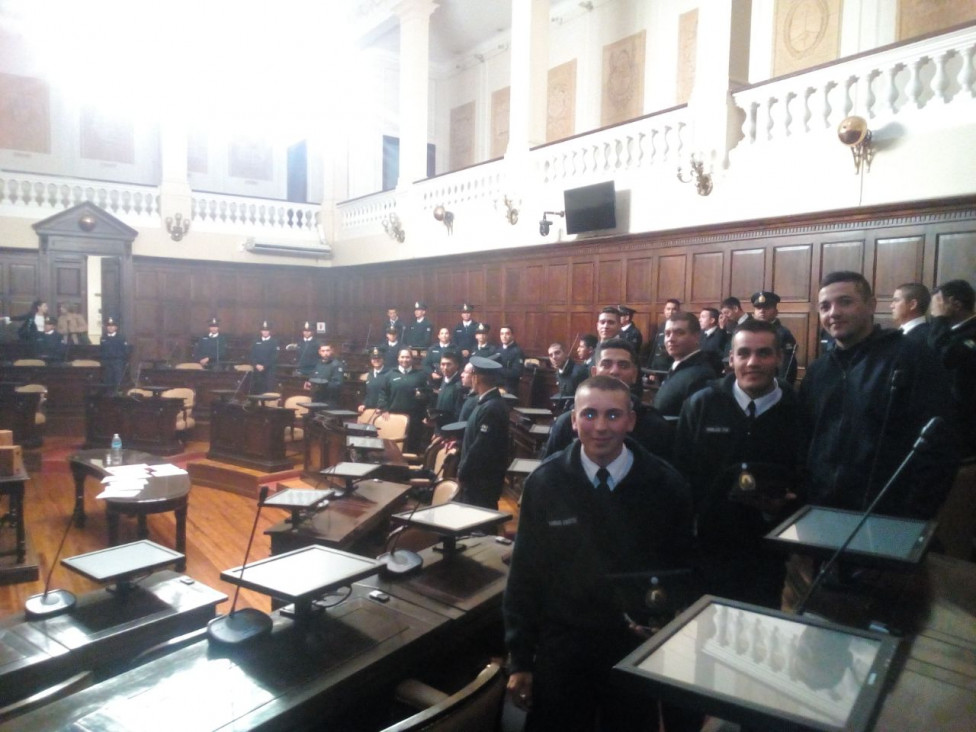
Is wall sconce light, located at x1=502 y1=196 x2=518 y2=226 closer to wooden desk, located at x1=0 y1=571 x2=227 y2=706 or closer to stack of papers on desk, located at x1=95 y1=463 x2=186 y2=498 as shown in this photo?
stack of papers on desk, located at x1=95 y1=463 x2=186 y2=498

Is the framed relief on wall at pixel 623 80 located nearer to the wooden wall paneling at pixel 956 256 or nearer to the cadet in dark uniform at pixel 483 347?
the cadet in dark uniform at pixel 483 347

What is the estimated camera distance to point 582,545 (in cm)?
185

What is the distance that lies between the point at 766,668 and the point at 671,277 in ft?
25.3

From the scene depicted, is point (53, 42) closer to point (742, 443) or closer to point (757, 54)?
point (757, 54)

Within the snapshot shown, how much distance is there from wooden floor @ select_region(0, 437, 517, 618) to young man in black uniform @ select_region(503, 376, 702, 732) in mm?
2820

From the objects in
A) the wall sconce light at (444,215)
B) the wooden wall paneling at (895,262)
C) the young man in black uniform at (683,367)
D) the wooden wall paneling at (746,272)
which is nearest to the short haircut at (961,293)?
the young man in black uniform at (683,367)

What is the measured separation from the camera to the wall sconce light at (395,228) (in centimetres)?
1273

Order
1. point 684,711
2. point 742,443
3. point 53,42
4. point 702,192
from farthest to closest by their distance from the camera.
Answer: point 53,42 → point 702,192 → point 742,443 → point 684,711

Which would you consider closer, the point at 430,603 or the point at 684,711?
the point at 684,711

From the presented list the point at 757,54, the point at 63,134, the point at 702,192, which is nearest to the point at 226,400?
the point at 702,192

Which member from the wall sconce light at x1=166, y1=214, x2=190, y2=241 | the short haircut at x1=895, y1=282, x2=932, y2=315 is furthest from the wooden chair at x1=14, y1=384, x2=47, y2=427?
the short haircut at x1=895, y1=282, x2=932, y2=315

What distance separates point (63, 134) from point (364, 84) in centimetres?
615

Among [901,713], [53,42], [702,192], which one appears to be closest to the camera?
[901,713]

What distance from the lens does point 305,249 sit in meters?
14.8
